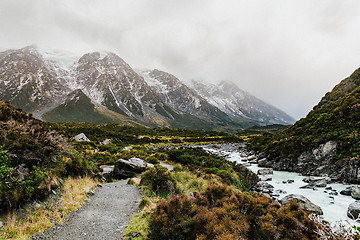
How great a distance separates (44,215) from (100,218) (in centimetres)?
226

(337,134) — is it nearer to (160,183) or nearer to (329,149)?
(329,149)

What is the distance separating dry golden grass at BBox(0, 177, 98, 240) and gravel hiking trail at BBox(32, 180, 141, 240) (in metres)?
0.30

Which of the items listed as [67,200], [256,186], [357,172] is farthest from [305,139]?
[67,200]

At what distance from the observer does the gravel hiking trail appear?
22.3 ft

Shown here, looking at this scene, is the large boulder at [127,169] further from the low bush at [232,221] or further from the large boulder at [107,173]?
the low bush at [232,221]

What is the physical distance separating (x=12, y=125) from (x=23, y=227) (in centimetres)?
512

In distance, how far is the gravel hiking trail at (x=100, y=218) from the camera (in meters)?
6.79

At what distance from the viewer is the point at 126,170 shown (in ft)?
62.1

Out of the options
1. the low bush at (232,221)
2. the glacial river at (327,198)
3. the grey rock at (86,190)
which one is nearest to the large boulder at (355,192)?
the glacial river at (327,198)

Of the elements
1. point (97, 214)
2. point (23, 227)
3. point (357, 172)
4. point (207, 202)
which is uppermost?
point (357, 172)

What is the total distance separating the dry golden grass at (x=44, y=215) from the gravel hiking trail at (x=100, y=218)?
0.30 metres

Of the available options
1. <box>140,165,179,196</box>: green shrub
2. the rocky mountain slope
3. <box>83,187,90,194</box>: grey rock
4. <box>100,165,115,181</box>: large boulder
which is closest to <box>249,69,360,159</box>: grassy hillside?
the rocky mountain slope

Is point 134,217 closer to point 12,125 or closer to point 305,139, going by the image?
point 12,125

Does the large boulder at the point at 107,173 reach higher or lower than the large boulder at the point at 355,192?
lower
